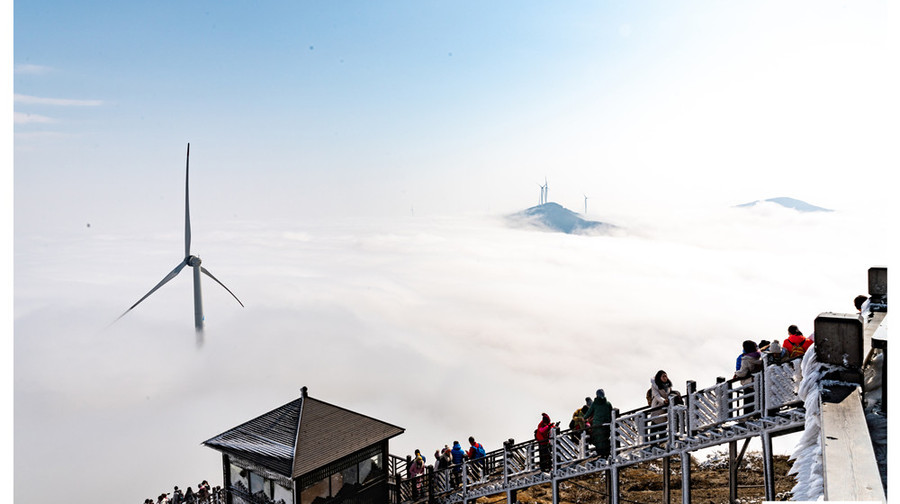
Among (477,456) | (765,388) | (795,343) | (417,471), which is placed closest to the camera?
(795,343)

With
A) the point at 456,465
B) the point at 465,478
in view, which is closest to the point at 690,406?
the point at 465,478

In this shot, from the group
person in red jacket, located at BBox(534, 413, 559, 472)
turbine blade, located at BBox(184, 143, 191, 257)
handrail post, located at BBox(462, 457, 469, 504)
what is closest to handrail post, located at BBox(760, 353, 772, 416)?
person in red jacket, located at BBox(534, 413, 559, 472)

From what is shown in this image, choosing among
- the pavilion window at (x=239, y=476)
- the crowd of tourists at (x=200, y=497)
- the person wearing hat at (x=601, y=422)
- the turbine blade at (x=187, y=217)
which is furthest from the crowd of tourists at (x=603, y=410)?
the turbine blade at (x=187, y=217)

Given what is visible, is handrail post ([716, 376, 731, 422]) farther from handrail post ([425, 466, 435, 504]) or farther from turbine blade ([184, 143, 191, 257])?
turbine blade ([184, 143, 191, 257])

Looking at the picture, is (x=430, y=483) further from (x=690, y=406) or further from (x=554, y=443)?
(x=690, y=406)

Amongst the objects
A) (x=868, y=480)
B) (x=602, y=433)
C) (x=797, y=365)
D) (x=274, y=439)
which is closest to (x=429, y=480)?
(x=274, y=439)

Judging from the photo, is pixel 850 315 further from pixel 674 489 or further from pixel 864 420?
pixel 674 489
